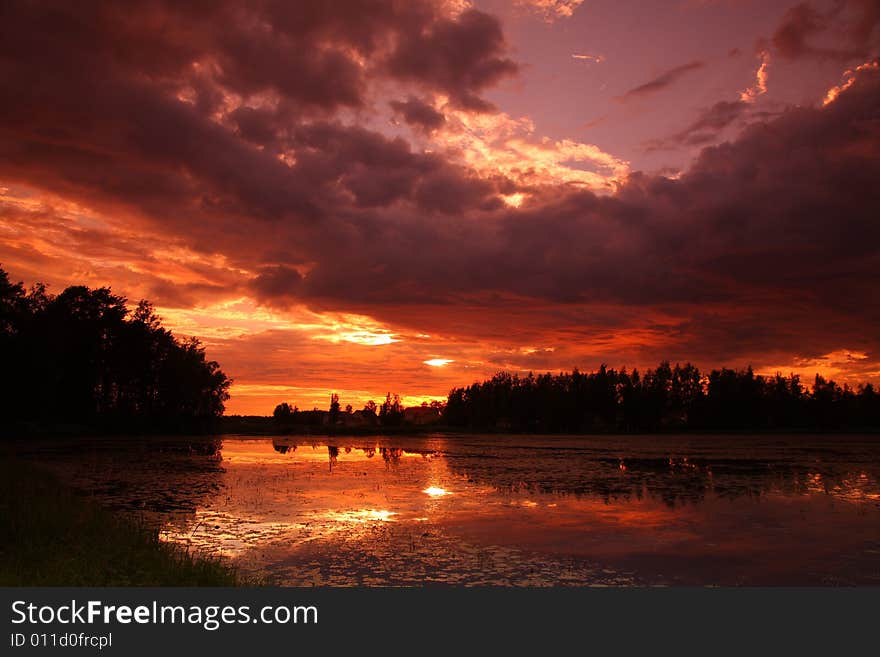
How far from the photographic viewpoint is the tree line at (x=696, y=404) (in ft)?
509

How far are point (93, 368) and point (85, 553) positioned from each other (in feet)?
300

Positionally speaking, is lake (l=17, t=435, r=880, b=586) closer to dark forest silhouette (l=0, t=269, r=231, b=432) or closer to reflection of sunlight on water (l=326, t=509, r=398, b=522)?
Result: reflection of sunlight on water (l=326, t=509, r=398, b=522)

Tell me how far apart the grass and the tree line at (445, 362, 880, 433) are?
152 metres

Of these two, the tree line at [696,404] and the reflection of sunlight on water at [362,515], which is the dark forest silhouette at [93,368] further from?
the tree line at [696,404]

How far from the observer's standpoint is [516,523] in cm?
1956

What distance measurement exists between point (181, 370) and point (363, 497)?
92.6 meters

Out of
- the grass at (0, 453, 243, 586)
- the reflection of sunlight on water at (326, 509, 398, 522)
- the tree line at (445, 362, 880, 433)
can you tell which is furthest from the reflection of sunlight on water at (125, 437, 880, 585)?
the tree line at (445, 362, 880, 433)

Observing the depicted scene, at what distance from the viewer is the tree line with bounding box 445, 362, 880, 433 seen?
155000 mm

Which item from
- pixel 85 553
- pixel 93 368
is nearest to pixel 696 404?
pixel 93 368

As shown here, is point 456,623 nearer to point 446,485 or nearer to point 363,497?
point 363,497

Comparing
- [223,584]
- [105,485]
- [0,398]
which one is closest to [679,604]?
[223,584]

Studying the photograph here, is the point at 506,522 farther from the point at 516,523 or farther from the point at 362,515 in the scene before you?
the point at 362,515

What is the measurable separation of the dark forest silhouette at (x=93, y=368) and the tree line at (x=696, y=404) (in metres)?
98.4

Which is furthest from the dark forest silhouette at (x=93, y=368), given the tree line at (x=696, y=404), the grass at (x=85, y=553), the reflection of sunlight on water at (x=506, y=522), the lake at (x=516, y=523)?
the tree line at (x=696, y=404)
